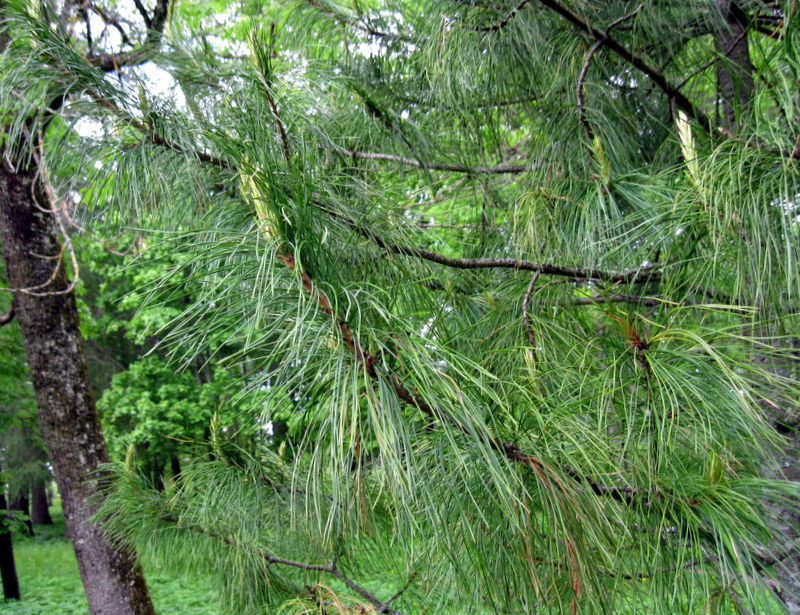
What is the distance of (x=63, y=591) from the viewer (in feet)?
27.5

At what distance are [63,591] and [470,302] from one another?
30.5ft

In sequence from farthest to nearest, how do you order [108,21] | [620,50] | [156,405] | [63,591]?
[156,405], [63,591], [108,21], [620,50]

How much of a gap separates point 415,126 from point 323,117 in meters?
0.59

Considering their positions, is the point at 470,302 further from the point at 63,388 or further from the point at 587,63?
the point at 63,388

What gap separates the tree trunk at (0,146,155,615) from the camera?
3289 millimetres

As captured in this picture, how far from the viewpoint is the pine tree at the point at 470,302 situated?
875mm

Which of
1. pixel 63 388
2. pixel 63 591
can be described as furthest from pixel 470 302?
pixel 63 591

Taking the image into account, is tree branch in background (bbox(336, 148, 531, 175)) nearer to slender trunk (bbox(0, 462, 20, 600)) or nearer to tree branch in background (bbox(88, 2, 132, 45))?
tree branch in background (bbox(88, 2, 132, 45))

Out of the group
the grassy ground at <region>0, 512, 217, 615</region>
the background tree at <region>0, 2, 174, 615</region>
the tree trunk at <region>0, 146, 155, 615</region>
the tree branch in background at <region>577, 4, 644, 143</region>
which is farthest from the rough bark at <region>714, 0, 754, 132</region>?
the grassy ground at <region>0, 512, 217, 615</region>

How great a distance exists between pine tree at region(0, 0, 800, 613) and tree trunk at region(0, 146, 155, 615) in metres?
1.70

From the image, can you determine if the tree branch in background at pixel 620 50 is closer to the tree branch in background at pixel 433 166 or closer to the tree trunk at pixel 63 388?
the tree branch in background at pixel 433 166

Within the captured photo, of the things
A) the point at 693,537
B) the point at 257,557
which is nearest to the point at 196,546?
the point at 257,557

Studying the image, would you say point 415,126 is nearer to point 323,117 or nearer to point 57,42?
point 323,117

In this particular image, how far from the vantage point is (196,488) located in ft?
5.39
